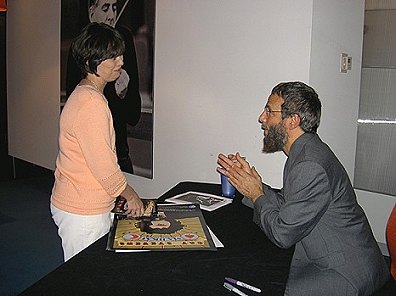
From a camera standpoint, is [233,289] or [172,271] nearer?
[233,289]

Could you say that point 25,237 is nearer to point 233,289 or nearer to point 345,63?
point 345,63

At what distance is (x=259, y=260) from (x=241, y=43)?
202 centimetres

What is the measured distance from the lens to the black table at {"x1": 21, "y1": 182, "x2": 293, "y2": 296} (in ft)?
4.33

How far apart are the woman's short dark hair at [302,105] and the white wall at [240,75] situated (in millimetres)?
1369

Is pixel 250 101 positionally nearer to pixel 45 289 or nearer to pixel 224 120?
pixel 224 120

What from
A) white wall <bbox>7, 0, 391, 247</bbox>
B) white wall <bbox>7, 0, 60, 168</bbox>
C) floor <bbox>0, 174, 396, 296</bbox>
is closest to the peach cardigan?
floor <bbox>0, 174, 396, 296</bbox>

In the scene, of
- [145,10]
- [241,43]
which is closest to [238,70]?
[241,43]

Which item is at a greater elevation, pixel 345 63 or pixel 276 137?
pixel 345 63

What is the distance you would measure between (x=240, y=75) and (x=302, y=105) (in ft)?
5.48

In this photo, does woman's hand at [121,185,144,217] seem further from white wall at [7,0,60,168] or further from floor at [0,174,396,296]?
white wall at [7,0,60,168]

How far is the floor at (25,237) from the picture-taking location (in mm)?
3117

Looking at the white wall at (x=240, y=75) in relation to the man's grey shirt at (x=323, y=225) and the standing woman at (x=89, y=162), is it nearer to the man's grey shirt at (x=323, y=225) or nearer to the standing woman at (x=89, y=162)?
the standing woman at (x=89, y=162)

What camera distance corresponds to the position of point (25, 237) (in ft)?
12.5

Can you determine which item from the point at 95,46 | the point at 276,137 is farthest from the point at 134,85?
the point at 276,137
